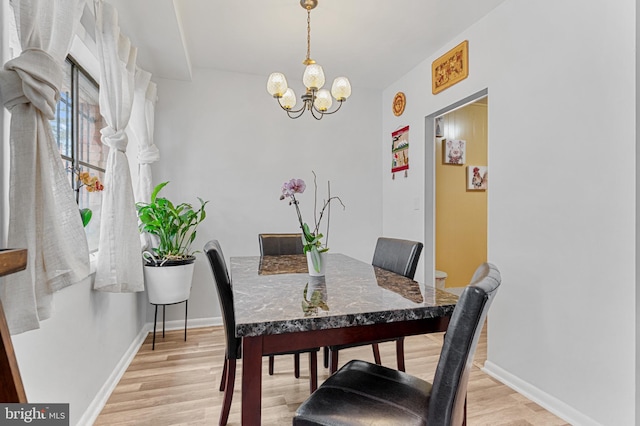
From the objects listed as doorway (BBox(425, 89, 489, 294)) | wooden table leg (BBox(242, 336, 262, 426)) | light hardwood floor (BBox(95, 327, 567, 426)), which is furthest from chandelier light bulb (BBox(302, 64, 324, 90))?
doorway (BBox(425, 89, 489, 294))

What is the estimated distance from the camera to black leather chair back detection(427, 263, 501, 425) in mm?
804

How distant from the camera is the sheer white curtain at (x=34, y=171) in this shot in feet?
3.28

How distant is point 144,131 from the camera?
271 cm

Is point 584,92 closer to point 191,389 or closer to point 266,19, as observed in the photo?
point 266,19

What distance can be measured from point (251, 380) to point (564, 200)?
1884 millimetres

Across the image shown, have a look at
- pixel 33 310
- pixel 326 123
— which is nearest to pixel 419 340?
pixel 326 123

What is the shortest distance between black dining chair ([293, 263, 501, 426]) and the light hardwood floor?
2.64 feet

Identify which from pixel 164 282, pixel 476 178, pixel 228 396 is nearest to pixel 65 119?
pixel 164 282

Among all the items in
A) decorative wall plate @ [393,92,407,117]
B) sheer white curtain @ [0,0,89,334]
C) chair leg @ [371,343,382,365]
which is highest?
decorative wall plate @ [393,92,407,117]

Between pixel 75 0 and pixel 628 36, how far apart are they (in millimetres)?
2430

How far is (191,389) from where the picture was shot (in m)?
2.03

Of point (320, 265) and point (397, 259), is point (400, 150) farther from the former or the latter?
point (320, 265)

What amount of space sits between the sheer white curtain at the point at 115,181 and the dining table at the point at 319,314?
0.82 meters

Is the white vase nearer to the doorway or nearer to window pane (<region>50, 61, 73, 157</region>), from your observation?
window pane (<region>50, 61, 73, 157</region>)
